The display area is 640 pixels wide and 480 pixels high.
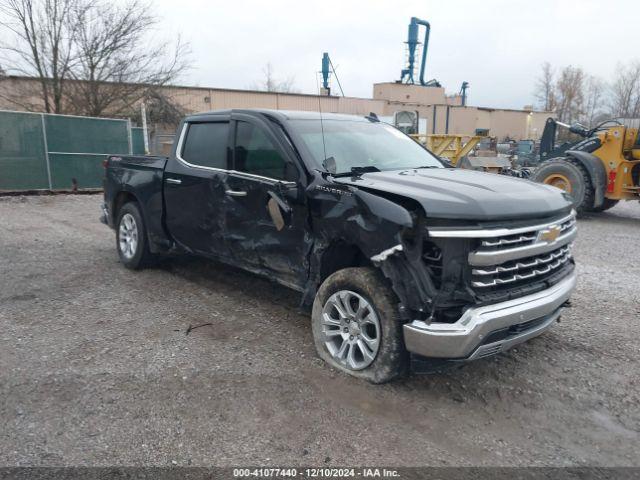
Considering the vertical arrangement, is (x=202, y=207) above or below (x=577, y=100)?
below

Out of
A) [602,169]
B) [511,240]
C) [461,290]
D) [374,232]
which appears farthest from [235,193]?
[602,169]

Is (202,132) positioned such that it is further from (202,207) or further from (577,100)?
(577,100)

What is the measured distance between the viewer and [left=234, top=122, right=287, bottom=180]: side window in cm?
440

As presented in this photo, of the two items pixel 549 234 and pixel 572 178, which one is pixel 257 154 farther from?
pixel 572 178

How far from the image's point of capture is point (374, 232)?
3494 millimetres

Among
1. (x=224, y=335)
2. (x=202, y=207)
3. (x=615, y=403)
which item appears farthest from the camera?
(x=202, y=207)

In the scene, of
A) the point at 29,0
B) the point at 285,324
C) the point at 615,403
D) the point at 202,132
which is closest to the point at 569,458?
the point at 615,403

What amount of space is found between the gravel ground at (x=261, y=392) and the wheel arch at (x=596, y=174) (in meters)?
6.18

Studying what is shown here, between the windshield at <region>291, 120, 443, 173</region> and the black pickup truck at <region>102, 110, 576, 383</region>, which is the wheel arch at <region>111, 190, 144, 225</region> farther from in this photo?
the windshield at <region>291, 120, 443, 173</region>

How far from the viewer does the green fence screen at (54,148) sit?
12.9 metres

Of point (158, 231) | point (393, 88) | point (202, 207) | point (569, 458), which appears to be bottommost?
point (569, 458)

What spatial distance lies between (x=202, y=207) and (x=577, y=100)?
211 ft

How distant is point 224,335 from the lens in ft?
15.0

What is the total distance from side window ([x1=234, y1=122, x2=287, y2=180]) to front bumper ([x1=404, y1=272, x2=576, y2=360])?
1766 millimetres
